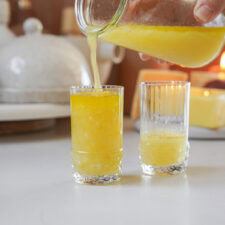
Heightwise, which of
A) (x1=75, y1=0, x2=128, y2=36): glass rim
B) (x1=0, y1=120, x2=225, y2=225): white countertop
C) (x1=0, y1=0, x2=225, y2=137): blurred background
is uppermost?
(x1=75, y1=0, x2=128, y2=36): glass rim

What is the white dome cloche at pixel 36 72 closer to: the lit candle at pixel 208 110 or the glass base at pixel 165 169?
the lit candle at pixel 208 110

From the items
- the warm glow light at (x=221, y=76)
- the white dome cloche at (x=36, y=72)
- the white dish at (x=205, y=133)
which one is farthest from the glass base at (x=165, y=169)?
the warm glow light at (x=221, y=76)

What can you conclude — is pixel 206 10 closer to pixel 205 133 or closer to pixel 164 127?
pixel 164 127

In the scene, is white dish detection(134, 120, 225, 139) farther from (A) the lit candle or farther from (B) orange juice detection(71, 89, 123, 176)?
(B) orange juice detection(71, 89, 123, 176)

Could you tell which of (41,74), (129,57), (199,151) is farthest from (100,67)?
(199,151)

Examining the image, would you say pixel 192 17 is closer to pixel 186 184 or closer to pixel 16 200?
pixel 186 184

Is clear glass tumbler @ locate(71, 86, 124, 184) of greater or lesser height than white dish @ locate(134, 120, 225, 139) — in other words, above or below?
above

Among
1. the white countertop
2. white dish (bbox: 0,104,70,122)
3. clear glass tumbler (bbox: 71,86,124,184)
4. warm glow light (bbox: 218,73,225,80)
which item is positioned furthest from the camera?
warm glow light (bbox: 218,73,225,80)

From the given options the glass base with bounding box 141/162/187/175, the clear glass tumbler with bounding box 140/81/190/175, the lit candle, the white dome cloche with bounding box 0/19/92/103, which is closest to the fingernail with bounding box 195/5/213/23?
the clear glass tumbler with bounding box 140/81/190/175
